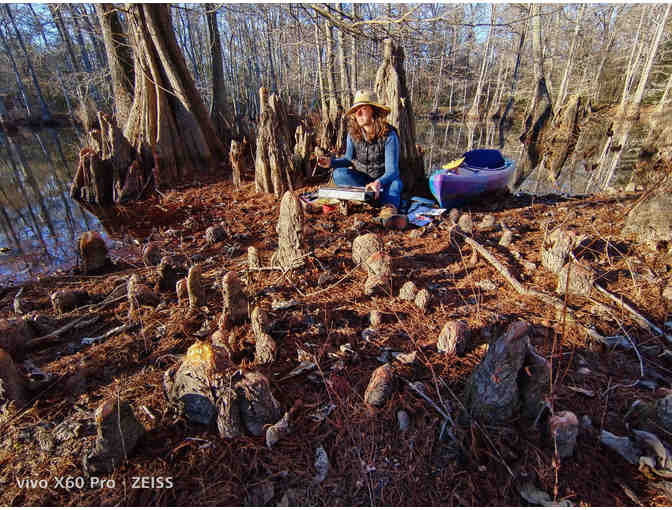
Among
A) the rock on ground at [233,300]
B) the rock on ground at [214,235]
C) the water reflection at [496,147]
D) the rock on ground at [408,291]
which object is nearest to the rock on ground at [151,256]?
the rock on ground at [214,235]

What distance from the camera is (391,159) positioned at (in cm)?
457

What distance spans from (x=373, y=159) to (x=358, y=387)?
3770 millimetres

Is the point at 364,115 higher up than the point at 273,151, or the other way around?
the point at 364,115

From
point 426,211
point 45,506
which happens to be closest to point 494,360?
point 45,506

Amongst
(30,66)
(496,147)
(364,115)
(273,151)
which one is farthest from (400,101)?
(30,66)

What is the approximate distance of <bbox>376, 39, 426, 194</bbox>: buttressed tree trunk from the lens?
203 inches

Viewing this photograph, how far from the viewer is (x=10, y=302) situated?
296 centimetres

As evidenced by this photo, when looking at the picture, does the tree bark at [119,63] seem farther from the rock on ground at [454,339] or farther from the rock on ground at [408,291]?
the rock on ground at [454,339]

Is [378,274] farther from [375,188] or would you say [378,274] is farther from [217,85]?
[217,85]

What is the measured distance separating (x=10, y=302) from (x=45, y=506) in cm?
252

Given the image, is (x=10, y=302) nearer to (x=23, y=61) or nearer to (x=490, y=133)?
(x=490, y=133)

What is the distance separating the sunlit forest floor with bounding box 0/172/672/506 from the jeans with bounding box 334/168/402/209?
1.35 meters

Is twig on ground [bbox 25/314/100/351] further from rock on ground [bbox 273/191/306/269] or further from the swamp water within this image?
the swamp water

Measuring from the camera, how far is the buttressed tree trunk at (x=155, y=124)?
20.6 ft
